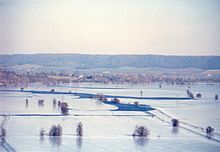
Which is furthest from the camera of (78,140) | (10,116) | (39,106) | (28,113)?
(39,106)

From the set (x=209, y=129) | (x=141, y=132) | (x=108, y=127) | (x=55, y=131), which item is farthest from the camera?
(x=108, y=127)

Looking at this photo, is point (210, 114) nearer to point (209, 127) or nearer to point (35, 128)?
point (209, 127)

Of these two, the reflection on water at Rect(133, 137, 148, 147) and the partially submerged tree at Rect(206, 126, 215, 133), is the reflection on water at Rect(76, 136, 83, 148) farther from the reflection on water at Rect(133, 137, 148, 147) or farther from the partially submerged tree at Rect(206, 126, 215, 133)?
the partially submerged tree at Rect(206, 126, 215, 133)

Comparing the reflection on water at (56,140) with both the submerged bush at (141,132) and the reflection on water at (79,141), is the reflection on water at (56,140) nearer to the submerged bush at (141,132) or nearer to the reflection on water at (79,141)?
the reflection on water at (79,141)

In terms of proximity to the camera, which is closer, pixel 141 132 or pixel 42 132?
pixel 42 132

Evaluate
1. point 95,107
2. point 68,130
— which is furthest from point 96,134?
point 95,107

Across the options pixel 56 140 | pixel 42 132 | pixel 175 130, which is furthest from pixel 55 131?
pixel 175 130

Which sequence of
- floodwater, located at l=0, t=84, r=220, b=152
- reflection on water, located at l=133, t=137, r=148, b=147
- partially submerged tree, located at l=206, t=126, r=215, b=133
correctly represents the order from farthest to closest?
1. partially submerged tree, located at l=206, t=126, r=215, b=133
2. reflection on water, located at l=133, t=137, r=148, b=147
3. floodwater, located at l=0, t=84, r=220, b=152

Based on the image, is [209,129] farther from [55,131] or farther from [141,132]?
[55,131]

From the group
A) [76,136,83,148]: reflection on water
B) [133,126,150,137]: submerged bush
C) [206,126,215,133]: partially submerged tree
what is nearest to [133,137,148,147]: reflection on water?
[133,126,150,137]: submerged bush
